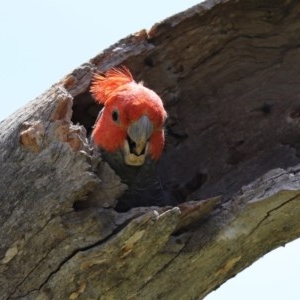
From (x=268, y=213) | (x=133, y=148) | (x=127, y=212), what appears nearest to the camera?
(x=127, y=212)

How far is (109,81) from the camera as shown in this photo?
4629 millimetres

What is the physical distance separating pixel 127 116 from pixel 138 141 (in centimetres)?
17

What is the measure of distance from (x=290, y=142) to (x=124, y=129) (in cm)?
119

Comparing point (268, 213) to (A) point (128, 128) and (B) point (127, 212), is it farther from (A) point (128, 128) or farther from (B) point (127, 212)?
(A) point (128, 128)

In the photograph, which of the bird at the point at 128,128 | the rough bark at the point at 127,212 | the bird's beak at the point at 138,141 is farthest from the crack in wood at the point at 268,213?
the bird's beak at the point at 138,141

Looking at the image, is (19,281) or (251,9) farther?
(251,9)

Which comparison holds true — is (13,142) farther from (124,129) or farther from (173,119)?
(173,119)

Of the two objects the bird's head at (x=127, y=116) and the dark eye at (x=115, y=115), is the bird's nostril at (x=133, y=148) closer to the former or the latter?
the bird's head at (x=127, y=116)

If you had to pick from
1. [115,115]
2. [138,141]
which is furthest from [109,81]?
[138,141]

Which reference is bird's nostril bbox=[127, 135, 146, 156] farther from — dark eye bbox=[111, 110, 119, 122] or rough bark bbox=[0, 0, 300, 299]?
rough bark bbox=[0, 0, 300, 299]

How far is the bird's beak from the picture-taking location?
459 cm

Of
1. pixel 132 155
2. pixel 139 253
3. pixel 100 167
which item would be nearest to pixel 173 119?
pixel 132 155

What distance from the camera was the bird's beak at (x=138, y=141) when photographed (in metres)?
4.59

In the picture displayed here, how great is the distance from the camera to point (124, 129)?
473 cm
